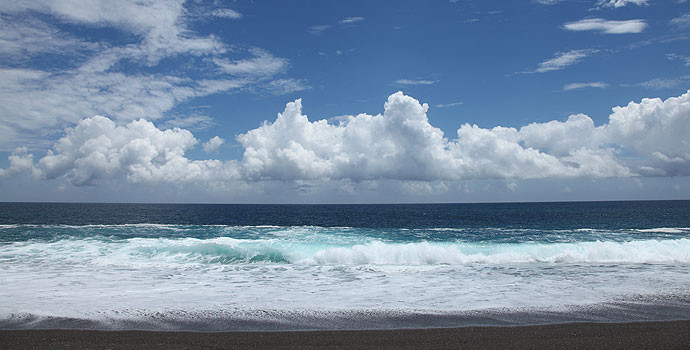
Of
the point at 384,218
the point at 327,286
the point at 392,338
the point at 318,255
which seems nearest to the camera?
the point at 392,338

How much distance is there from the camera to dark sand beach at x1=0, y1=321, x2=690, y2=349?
21.4 ft

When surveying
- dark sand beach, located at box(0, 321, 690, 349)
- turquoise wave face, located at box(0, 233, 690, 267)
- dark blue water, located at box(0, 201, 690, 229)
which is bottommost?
dark blue water, located at box(0, 201, 690, 229)

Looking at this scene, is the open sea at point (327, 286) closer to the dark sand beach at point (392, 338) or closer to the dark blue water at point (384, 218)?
the dark sand beach at point (392, 338)

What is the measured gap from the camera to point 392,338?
693 centimetres

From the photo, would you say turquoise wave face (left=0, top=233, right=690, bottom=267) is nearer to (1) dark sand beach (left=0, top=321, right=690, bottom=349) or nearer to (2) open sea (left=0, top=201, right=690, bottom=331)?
(2) open sea (left=0, top=201, right=690, bottom=331)

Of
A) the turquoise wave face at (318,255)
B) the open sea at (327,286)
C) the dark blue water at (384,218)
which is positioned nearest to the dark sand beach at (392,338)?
the open sea at (327,286)

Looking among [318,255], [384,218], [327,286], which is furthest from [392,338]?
[384,218]

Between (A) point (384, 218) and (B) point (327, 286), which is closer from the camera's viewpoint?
(B) point (327, 286)

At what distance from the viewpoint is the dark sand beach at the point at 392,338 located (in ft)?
21.4

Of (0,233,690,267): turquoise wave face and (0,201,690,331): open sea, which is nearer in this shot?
(0,201,690,331): open sea

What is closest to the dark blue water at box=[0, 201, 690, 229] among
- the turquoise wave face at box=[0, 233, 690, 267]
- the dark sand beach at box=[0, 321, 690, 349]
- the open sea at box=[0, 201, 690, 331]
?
the turquoise wave face at box=[0, 233, 690, 267]

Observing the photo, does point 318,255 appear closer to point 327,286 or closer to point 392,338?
point 327,286

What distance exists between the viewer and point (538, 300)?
10031 millimetres

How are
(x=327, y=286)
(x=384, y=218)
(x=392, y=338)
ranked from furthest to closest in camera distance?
(x=384, y=218) < (x=327, y=286) < (x=392, y=338)
